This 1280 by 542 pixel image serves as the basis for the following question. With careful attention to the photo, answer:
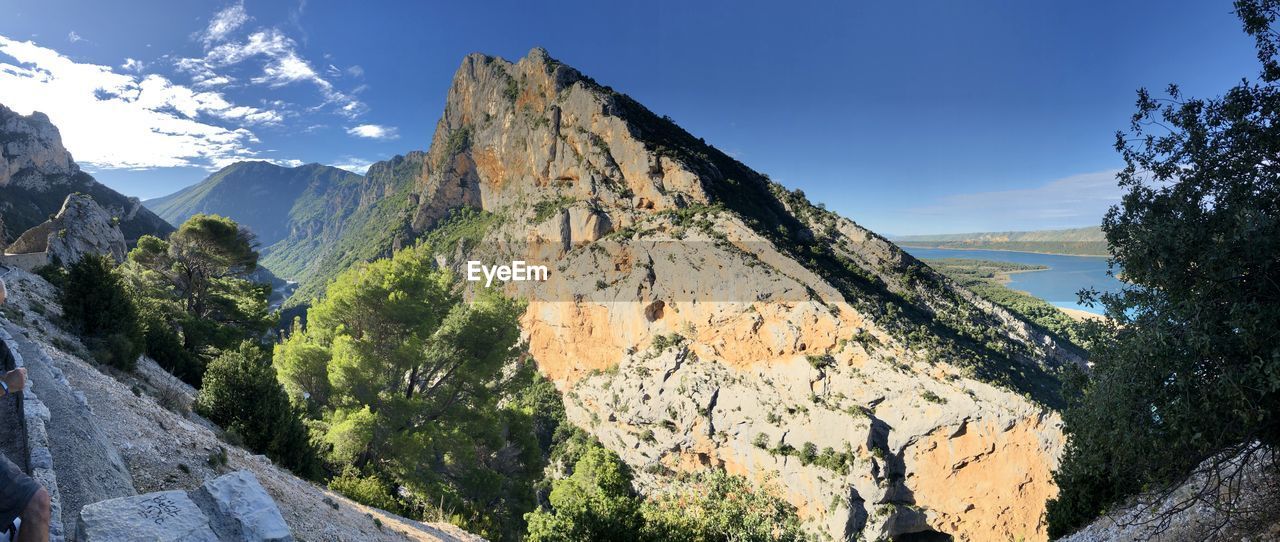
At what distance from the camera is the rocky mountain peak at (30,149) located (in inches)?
2128

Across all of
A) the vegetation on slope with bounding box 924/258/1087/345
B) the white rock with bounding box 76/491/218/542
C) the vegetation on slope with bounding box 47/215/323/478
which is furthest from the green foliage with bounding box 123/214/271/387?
the vegetation on slope with bounding box 924/258/1087/345

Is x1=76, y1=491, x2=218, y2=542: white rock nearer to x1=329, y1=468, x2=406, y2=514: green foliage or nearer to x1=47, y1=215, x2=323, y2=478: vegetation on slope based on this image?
x1=47, y1=215, x2=323, y2=478: vegetation on slope

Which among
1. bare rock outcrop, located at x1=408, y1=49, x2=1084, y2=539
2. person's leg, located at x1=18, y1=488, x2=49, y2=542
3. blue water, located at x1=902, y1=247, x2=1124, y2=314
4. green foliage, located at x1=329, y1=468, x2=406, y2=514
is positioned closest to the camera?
person's leg, located at x1=18, y1=488, x2=49, y2=542

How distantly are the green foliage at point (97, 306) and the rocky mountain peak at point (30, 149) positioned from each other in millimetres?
69090

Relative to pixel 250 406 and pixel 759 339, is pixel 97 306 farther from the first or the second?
pixel 759 339

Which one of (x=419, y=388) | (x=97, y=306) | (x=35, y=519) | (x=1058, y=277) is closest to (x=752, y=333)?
(x=419, y=388)

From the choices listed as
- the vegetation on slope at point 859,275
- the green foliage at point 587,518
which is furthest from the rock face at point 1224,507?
the vegetation on slope at point 859,275

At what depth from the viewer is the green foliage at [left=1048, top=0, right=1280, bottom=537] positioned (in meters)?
5.43

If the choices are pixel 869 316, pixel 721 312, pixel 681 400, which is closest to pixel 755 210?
pixel 721 312

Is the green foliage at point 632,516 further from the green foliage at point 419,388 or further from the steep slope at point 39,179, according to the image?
the steep slope at point 39,179

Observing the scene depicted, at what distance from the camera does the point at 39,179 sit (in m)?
58.1

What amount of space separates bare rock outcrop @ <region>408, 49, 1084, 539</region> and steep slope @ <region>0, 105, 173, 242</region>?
49933mm

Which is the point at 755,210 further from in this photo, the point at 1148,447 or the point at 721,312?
the point at 1148,447

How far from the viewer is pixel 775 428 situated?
32.8 m
